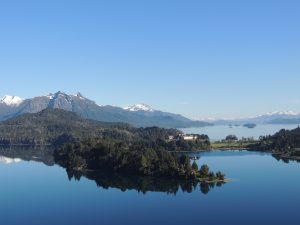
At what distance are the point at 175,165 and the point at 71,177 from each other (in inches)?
→ 801

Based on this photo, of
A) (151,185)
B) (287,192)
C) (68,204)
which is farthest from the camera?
(151,185)

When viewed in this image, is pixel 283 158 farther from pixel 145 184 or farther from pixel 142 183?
pixel 145 184

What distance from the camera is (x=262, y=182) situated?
8981cm

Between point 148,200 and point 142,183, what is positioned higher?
point 142,183

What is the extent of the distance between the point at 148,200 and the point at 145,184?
14452 millimetres

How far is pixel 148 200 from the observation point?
7531 centimetres

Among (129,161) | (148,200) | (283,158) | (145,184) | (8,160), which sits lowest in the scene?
(148,200)

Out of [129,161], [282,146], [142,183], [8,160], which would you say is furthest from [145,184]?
[282,146]

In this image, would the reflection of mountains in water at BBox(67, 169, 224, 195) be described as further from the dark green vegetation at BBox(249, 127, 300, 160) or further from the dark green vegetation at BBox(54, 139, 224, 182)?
the dark green vegetation at BBox(249, 127, 300, 160)

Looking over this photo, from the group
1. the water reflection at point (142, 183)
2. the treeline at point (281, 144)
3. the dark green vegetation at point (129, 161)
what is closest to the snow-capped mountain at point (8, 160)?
the dark green vegetation at point (129, 161)

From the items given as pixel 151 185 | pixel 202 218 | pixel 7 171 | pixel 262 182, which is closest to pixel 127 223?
pixel 202 218

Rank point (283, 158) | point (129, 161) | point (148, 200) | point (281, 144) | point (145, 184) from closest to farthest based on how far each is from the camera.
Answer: point (148, 200) → point (145, 184) → point (129, 161) → point (283, 158) → point (281, 144)

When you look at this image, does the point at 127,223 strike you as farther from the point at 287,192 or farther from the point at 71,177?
the point at 71,177

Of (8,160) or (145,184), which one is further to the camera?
(8,160)
